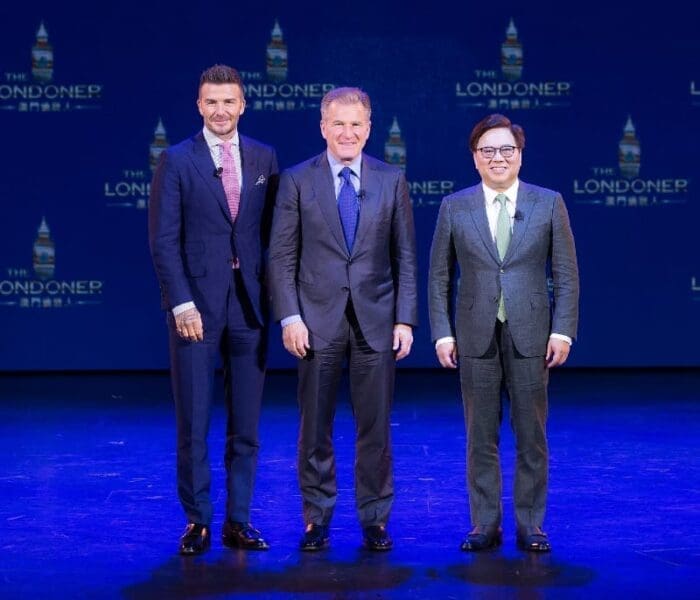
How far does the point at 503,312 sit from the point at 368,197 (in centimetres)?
56

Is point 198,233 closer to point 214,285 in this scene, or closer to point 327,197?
point 214,285

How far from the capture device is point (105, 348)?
29.7ft

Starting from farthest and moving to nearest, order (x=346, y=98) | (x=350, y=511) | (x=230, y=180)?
(x=350, y=511) → (x=230, y=180) → (x=346, y=98)

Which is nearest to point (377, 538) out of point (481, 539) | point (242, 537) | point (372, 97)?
point (481, 539)

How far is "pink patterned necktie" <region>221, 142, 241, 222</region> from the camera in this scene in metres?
3.93

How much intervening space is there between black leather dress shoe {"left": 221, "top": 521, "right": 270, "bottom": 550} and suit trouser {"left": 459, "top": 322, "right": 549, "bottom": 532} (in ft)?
2.27

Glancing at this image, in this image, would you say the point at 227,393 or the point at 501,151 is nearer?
the point at 501,151

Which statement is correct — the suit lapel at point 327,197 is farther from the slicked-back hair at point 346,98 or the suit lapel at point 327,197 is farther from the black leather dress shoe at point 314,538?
the black leather dress shoe at point 314,538

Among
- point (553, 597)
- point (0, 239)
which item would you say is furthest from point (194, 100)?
point (553, 597)

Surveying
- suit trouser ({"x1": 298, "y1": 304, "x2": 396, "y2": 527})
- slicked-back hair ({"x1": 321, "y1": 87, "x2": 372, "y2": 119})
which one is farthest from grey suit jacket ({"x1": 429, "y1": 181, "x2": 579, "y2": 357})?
slicked-back hair ({"x1": 321, "y1": 87, "x2": 372, "y2": 119})

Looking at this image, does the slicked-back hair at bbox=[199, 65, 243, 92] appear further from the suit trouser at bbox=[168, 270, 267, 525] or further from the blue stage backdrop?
the blue stage backdrop

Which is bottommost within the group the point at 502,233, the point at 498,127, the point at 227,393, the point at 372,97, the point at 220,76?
the point at 227,393

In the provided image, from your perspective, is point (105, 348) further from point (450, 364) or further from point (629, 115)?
point (450, 364)

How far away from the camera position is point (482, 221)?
153 inches
